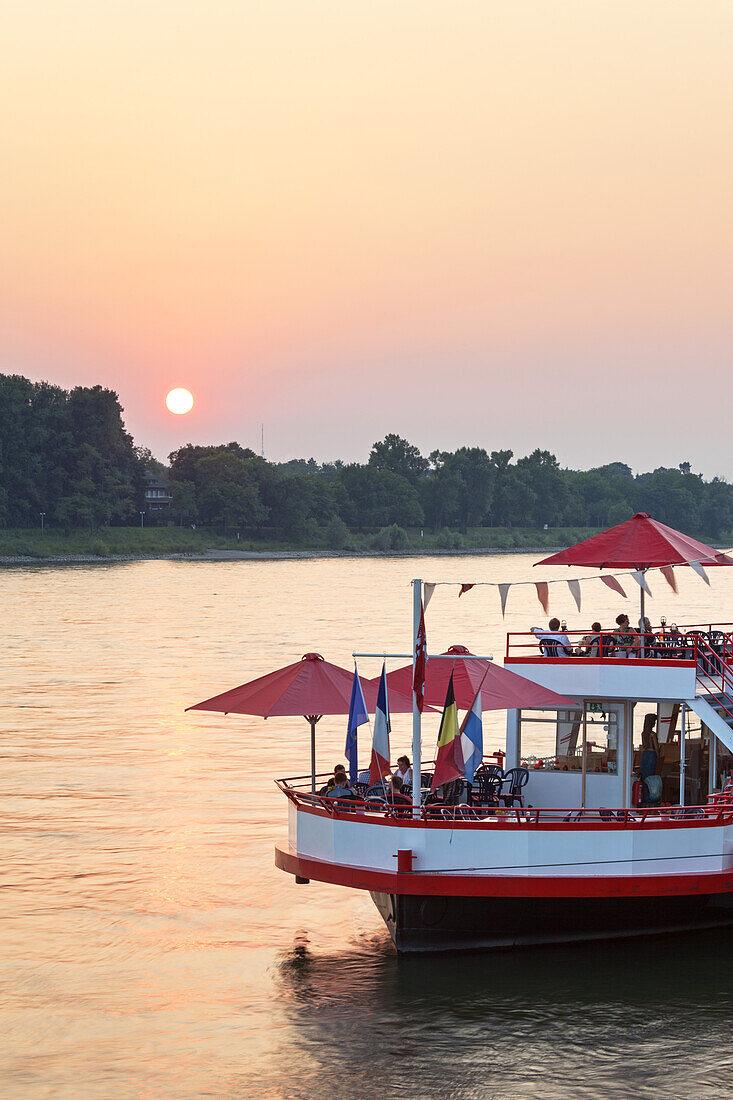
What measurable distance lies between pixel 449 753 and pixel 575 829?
73.9 inches

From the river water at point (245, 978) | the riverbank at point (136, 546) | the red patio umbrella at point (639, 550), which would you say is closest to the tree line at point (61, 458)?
the riverbank at point (136, 546)

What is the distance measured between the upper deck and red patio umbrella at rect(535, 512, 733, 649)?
1.17 m

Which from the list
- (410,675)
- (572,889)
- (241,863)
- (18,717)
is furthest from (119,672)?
(572,889)

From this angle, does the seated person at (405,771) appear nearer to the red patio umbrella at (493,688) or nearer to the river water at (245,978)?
the red patio umbrella at (493,688)

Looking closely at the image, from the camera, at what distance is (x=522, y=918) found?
56.4 feet

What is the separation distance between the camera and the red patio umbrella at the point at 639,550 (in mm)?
19234

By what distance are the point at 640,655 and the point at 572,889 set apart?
3.40 metres

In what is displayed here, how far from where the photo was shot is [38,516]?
17238 cm

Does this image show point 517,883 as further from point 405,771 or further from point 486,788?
point 405,771

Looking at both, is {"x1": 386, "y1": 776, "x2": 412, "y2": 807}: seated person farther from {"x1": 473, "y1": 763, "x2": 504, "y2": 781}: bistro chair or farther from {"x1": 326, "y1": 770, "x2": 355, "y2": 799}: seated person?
{"x1": 473, "y1": 763, "x2": 504, "y2": 781}: bistro chair

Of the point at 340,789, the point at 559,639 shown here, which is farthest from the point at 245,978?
the point at 559,639

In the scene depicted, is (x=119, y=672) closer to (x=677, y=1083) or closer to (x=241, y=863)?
(x=241, y=863)

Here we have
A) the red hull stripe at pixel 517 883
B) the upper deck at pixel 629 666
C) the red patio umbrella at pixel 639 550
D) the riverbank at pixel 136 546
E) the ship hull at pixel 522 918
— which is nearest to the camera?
the red hull stripe at pixel 517 883

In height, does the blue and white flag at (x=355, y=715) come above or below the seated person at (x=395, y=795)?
above
